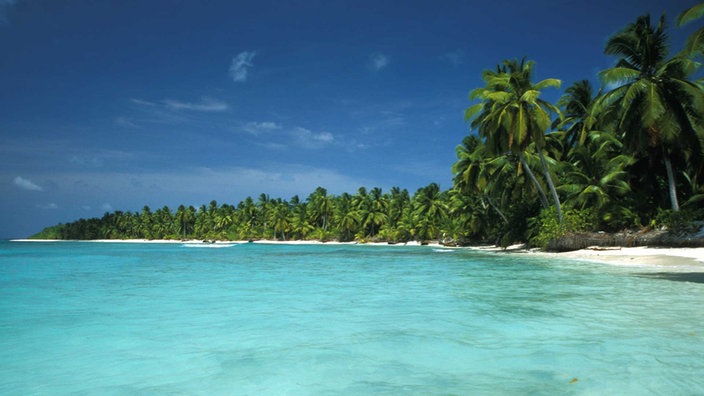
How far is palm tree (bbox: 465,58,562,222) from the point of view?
26.7 metres

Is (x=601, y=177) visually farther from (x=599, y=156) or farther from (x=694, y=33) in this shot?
(x=694, y=33)

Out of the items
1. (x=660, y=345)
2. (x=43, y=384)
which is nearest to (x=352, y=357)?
(x=43, y=384)

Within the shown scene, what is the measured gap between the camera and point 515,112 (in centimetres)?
2700

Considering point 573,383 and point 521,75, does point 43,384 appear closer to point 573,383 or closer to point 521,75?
point 573,383

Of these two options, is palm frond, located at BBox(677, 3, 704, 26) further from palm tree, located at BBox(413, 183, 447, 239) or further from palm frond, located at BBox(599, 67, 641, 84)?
palm tree, located at BBox(413, 183, 447, 239)

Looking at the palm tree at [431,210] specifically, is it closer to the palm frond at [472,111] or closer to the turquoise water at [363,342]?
the palm frond at [472,111]

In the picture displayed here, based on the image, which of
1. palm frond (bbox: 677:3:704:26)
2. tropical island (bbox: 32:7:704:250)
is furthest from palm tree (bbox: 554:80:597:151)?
palm frond (bbox: 677:3:704:26)

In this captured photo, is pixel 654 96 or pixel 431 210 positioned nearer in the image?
pixel 654 96

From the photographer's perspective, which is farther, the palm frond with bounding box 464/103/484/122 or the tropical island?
the palm frond with bounding box 464/103/484/122

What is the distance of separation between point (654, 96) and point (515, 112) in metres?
8.08

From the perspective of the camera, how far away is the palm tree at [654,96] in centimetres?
1992

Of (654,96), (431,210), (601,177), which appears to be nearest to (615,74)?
(654,96)

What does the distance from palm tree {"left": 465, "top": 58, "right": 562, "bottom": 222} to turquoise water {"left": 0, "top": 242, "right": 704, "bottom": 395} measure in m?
16.8

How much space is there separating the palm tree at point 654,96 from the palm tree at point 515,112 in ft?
15.2
